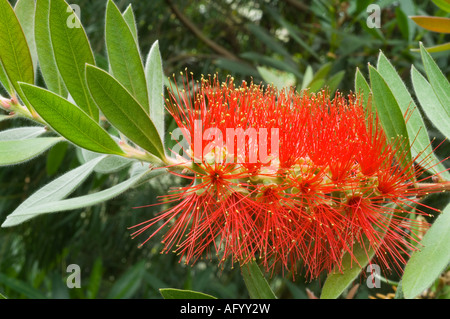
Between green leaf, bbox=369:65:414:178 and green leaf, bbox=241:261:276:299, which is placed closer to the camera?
green leaf, bbox=369:65:414:178

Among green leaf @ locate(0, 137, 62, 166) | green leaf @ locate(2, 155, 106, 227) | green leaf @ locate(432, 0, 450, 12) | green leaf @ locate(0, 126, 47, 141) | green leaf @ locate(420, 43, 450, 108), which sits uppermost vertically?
green leaf @ locate(432, 0, 450, 12)

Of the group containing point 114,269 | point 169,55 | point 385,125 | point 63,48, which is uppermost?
point 63,48

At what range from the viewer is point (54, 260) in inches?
95.1

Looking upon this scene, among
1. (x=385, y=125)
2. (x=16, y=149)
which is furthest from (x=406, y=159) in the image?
(x=16, y=149)

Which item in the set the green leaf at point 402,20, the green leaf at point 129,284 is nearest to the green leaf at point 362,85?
the green leaf at point 402,20

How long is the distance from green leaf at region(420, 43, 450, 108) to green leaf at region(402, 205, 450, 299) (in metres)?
0.26

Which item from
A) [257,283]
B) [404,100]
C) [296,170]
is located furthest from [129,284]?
[404,100]

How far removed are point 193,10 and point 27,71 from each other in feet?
7.01

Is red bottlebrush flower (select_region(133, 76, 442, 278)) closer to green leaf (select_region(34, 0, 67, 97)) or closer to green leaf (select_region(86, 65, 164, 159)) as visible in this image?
green leaf (select_region(86, 65, 164, 159))

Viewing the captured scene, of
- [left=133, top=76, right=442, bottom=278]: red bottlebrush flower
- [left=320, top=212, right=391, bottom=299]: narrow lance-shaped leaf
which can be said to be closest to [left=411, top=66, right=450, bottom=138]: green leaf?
[left=133, top=76, right=442, bottom=278]: red bottlebrush flower

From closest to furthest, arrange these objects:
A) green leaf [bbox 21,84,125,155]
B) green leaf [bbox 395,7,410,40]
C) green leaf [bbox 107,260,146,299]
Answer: green leaf [bbox 21,84,125,155] → green leaf [bbox 395,7,410,40] → green leaf [bbox 107,260,146,299]

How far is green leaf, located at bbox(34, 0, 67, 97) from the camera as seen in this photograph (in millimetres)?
983

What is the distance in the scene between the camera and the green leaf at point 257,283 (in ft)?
3.67
